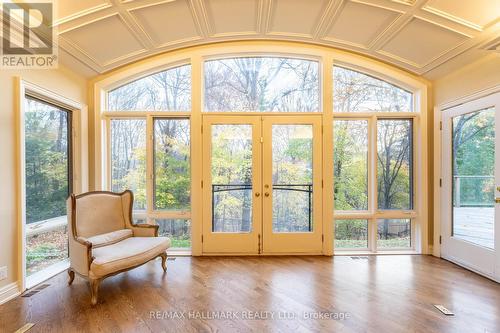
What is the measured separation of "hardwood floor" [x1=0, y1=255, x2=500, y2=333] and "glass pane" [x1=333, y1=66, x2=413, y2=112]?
2.24 metres

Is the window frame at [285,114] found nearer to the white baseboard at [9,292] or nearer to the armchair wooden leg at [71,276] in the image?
the armchair wooden leg at [71,276]

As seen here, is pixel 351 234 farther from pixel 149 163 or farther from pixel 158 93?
pixel 158 93

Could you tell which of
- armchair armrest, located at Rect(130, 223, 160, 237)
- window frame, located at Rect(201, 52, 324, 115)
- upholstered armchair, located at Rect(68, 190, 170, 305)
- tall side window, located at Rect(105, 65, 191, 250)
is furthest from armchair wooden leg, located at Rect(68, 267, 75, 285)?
window frame, located at Rect(201, 52, 324, 115)

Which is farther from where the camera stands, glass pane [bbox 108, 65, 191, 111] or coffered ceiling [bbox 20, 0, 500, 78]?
glass pane [bbox 108, 65, 191, 111]

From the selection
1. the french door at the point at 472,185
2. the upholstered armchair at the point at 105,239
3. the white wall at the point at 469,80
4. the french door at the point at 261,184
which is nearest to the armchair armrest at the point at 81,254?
the upholstered armchair at the point at 105,239

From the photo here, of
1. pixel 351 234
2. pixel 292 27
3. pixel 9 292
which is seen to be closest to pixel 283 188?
pixel 351 234

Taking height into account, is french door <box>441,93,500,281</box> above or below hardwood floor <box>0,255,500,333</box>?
above

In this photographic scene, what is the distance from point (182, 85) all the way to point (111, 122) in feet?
3.96

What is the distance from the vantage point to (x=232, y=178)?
3555 mm

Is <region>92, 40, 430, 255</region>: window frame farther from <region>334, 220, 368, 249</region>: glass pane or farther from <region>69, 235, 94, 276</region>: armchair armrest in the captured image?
<region>69, 235, 94, 276</region>: armchair armrest

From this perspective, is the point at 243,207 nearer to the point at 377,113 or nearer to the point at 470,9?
the point at 377,113

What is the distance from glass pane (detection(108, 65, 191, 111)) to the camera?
3641mm

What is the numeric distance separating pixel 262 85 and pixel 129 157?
2280 millimetres

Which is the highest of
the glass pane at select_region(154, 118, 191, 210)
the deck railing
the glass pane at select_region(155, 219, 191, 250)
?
the glass pane at select_region(154, 118, 191, 210)
